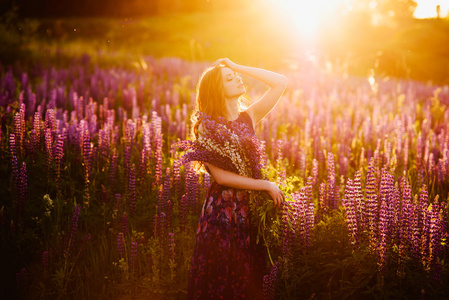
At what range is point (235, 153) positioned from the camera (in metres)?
3.39

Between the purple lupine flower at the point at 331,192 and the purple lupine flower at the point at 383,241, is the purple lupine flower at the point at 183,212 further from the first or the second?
the purple lupine flower at the point at 383,241

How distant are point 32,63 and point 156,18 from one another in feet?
60.1

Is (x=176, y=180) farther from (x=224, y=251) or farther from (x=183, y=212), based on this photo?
(x=224, y=251)

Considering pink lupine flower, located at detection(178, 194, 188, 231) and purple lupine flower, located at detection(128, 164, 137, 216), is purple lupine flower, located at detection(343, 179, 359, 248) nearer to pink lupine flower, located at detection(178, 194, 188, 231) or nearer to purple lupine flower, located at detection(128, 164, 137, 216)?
pink lupine flower, located at detection(178, 194, 188, 231)

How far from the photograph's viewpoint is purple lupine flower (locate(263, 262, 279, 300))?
3.35 meters

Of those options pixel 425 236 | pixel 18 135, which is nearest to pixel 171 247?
pixel 425 236

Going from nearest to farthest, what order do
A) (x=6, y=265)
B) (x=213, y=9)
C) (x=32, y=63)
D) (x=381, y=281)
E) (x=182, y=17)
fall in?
1. (x=381, y=281)
2. (x=6, y=265)
3. (x=32, y=63)
4. (x=182, y=17)
5. (x=213, y=9)

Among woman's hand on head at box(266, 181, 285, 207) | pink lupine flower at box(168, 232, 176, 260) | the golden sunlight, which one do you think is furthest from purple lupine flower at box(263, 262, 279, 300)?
the golden sunlight

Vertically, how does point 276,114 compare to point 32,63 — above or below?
below

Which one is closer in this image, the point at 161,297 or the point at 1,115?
the point at 161,297

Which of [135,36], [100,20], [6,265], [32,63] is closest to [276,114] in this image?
[6,265]

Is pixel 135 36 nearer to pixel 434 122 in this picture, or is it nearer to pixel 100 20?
pixel 100 20

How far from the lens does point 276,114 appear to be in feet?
25.4

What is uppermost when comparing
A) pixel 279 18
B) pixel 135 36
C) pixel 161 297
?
pixel 279 18
